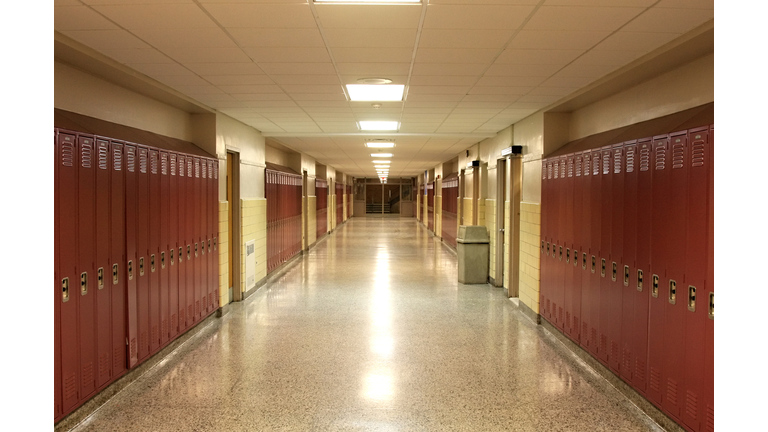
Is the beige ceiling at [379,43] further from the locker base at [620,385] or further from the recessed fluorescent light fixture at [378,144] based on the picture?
the recessed fluorescent light fixture at [378,144]

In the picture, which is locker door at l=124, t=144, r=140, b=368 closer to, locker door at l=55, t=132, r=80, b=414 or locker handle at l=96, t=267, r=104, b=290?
locker handle at l=96, t=267, r=104, b=290

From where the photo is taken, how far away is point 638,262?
11.2 feet

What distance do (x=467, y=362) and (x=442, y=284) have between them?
12.5ft

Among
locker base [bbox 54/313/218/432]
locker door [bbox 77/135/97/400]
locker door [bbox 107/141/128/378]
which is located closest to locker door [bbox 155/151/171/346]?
locker base [bbox 54/313/218/432]

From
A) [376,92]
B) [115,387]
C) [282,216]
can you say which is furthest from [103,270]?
[282,216]

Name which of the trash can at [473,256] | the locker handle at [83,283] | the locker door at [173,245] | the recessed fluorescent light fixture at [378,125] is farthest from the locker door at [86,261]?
the trash can at [473,256]

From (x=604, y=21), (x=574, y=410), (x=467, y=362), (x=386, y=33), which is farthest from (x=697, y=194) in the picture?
(x=467, y=362)

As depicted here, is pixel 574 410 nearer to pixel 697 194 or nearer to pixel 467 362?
pixel 467 362

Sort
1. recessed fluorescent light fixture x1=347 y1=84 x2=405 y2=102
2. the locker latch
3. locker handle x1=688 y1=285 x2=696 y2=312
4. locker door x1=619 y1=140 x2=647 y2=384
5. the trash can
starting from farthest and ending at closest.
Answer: the trash can, recessed fluorescent light fixture x1=347 y1=84 x2=405 y2=102, the locker latch, locker door x1=619 y1=140 x2=647 y2=384, locker handle x1=688 y1=285 x2=696 y2=312

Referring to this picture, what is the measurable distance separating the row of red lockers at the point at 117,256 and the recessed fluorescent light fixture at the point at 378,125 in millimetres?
2663

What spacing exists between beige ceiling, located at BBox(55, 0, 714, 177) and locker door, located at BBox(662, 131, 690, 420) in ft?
2.56

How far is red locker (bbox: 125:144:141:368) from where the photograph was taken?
3723 mm

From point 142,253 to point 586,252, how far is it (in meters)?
3.83

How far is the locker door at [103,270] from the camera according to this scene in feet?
11.0
